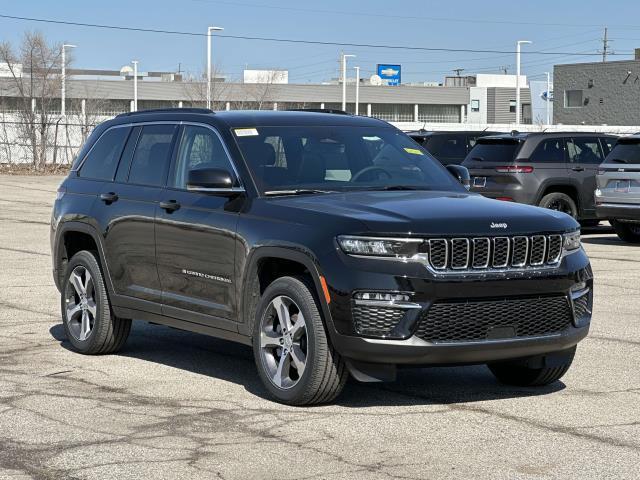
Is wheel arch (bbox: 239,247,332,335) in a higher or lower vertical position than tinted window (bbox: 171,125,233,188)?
lower

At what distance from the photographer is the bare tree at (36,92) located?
49781mm

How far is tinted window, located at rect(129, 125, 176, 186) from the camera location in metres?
9.29

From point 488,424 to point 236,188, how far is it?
2.28m

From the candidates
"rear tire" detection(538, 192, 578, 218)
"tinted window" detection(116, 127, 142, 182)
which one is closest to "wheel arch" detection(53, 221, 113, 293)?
"tinted window" detection(116, 127, 142, 182)

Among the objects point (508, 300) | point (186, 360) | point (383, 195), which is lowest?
point (186, 360)

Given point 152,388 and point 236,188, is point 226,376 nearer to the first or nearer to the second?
point 152,388

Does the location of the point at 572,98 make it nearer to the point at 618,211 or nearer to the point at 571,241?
the point at 618,211

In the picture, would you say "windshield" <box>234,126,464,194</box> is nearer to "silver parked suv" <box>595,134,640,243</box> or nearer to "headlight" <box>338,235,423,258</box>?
"headlight" <box>338,235,423,258</box>

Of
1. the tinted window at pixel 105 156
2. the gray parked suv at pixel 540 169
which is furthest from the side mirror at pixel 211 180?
the gray parked suv at pixel 540 169

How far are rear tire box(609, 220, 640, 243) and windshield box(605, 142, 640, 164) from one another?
133 centimetres

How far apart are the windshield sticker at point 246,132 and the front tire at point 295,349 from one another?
1.28 metres

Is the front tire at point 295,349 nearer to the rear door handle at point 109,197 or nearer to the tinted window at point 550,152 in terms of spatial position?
the rear door handle at point 109,197

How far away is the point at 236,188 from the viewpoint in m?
8.38

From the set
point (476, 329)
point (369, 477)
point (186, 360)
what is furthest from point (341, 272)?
point (186, 360)
